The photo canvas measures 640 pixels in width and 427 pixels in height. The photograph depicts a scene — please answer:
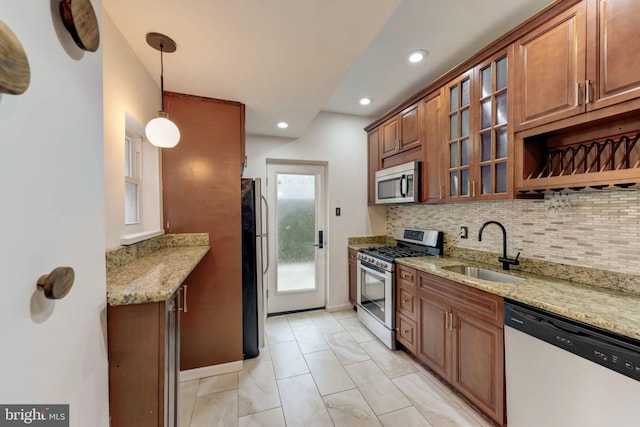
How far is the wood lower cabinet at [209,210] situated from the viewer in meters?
2.21

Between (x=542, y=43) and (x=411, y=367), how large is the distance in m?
2.66

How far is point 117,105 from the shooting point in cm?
149

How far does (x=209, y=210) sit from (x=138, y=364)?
140cm

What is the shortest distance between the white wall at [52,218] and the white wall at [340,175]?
8.68ft

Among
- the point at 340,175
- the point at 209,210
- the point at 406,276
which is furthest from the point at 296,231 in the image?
the point at 406,276

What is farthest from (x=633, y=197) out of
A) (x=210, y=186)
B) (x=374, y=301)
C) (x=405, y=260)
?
(x=210, y=186)

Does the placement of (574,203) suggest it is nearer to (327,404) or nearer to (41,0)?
(327,404)

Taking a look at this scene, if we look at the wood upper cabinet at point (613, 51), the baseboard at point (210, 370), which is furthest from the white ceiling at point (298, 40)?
the baseboard at point (210, 370)

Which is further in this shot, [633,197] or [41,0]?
[633,197]

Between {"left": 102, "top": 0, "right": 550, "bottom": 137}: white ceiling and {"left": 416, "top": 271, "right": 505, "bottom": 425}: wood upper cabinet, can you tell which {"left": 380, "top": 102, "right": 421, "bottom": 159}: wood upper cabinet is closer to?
{"left": 102, "top": 0, "right": 550, "bottom": 137}: white ceiling

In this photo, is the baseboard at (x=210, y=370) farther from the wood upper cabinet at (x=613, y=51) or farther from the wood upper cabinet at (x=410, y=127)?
the wood upper cabinet at (x=613, y=51)

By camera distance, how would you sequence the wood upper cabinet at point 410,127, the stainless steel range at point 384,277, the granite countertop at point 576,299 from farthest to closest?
the wood upper cabinet at point 410,127, the stainless steel range at point 384,277, the granite countertop at point 576,299

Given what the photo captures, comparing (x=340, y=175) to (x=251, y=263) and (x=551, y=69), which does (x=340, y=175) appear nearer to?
(x=251, y=263)

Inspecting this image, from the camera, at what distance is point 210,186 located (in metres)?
2.28
